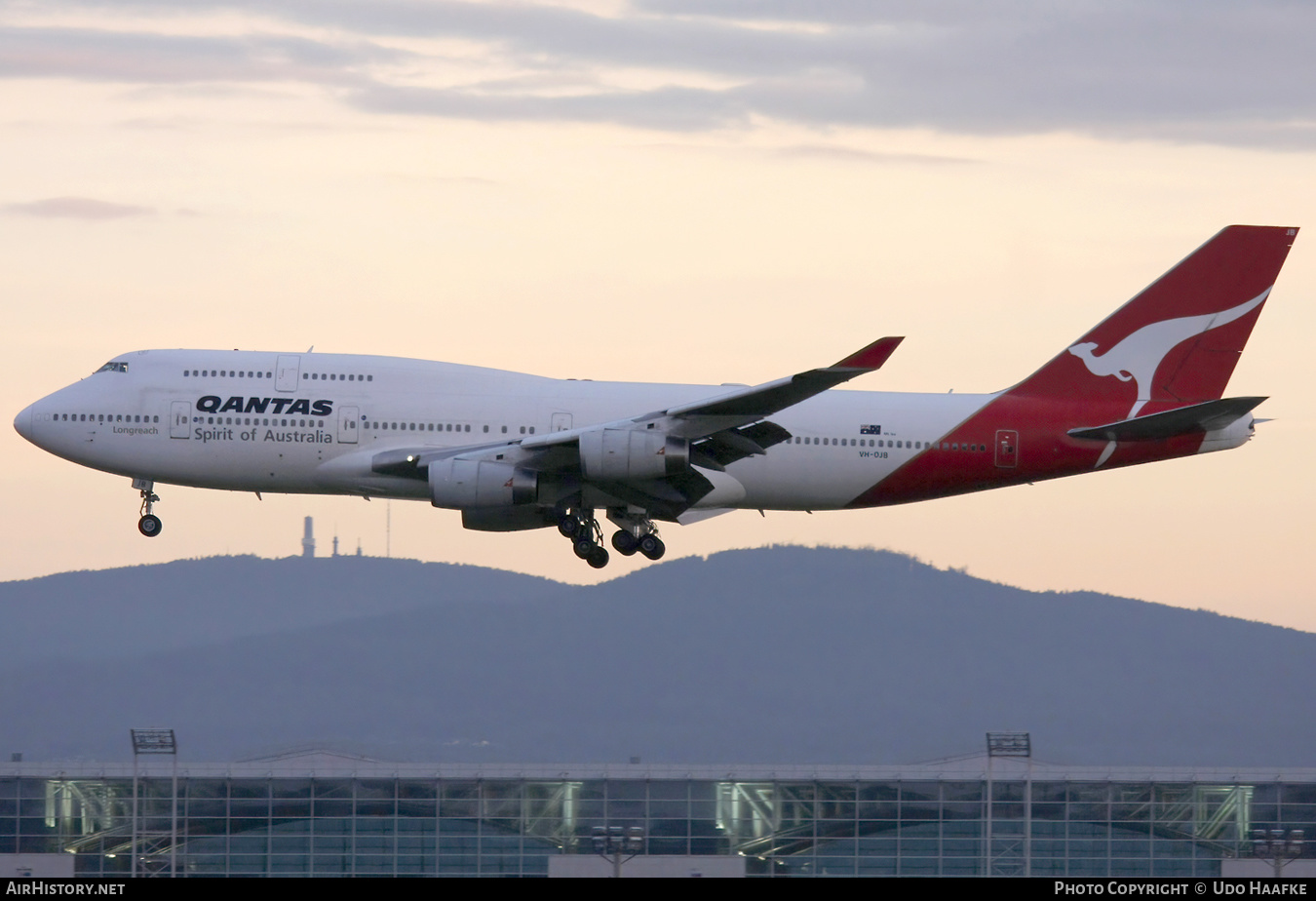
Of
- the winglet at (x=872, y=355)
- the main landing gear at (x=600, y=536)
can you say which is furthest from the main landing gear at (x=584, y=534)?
the winglet at (x=872, y=355)

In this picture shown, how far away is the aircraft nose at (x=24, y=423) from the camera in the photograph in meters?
42.1

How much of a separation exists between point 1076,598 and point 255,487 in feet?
258

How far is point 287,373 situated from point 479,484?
6108 mm

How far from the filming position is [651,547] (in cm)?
4188

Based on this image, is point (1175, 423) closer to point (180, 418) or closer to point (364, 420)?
point (364, 420)

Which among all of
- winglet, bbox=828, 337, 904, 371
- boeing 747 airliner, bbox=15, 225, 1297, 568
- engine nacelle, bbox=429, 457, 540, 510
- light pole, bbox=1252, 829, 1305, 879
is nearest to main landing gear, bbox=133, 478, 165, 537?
boeing 747 airliner, bbox=15, 225, 1297, 568

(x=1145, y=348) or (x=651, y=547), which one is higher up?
(x=1145, y=348)

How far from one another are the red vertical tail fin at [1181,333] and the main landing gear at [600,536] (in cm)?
1041

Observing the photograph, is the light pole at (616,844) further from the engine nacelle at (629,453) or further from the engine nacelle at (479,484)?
the engine nacelle at (629,453)

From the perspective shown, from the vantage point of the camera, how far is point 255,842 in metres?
52.9

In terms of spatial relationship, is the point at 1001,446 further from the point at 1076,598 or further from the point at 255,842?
the point at 1076,598

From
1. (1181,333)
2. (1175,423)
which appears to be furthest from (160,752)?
(1181,333)

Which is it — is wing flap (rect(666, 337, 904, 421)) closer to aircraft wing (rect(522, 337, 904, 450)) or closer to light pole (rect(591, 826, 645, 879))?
aircraft wing (rect(522, 337, 904, 450))

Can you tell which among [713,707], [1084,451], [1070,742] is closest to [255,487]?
[1084,451]
